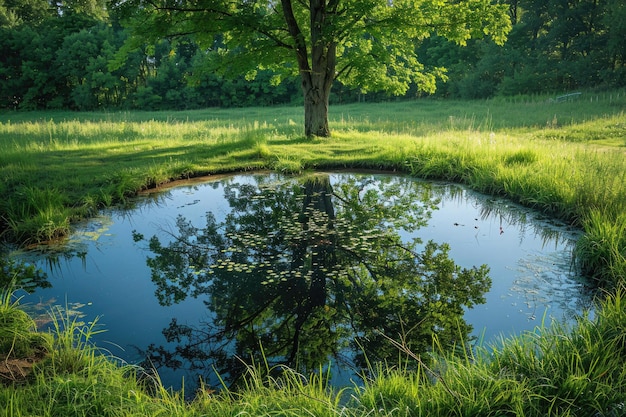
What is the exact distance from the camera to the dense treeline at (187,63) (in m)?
34.3

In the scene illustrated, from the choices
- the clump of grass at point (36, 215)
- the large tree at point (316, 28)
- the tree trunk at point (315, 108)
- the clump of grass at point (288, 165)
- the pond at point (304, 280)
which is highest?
the large tree at point (316, 28)

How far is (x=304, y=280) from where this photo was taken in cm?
496

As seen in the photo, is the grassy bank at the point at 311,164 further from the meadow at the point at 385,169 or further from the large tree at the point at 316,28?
the large tree at the point at 316,28

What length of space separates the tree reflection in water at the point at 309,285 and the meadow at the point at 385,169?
37cm

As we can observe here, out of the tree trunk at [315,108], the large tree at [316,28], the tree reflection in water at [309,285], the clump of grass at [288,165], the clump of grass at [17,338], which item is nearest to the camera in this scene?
the clump of grass at [17,338]

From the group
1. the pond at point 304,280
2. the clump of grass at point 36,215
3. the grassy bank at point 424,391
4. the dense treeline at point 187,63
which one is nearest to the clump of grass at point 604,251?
the pond at point 304,280

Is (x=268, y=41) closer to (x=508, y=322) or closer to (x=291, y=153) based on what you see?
(x=291, y=153)

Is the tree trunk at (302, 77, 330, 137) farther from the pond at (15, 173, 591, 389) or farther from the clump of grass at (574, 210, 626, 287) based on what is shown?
the clump of grass at (574, 210, 626, 287)

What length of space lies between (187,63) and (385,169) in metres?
41.1

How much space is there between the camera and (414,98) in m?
43.4

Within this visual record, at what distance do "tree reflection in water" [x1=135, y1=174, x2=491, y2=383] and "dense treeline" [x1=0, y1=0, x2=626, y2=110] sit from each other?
29401 millimetres

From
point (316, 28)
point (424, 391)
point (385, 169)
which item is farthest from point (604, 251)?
point (316, 28)

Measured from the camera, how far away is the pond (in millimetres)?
3867

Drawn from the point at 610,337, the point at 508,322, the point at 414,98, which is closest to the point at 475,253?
the point at 508,322
